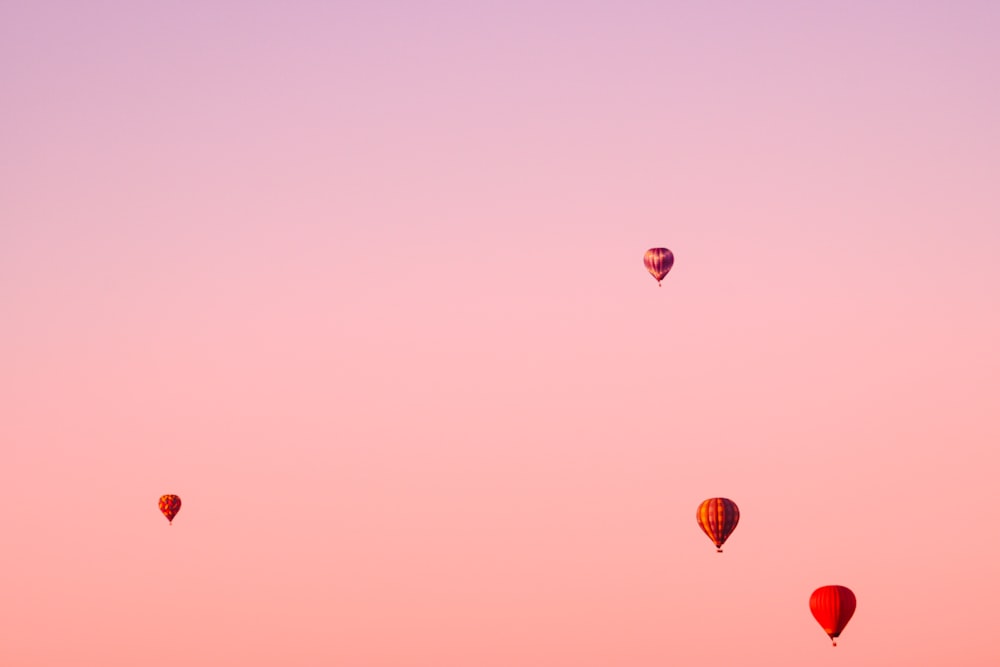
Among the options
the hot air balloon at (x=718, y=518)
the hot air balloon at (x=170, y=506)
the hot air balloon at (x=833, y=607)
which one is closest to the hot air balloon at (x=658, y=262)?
the hot air balloon at (x=718, y=518)

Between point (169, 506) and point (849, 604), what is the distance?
50151 millimetres

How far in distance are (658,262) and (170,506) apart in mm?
38459

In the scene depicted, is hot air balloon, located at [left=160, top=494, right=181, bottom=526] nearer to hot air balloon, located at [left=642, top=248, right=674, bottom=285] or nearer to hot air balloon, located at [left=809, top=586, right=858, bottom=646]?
hot air balloon, located at [left=642, top=248, right=674, bottom=285]

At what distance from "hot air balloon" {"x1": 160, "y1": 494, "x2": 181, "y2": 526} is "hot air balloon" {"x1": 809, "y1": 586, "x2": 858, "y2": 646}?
4735 centimetres

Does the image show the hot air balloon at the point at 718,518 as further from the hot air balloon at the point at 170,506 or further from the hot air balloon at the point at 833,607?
the hot air balloon at the point at 170,506

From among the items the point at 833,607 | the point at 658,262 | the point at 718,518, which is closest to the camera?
the point at 833,607

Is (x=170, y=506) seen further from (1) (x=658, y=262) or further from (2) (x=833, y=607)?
(2) (x=833, y=607)

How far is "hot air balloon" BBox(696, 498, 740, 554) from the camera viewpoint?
102 metres

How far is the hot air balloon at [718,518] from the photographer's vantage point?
102m

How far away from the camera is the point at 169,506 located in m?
123

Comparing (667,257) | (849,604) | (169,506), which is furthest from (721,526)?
(169,506)

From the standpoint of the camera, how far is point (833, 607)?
9694 cm

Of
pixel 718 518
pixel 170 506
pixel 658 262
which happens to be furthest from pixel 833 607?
pixel 170 506

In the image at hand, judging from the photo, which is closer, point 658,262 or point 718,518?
point 718,518
